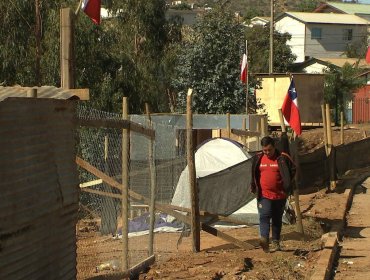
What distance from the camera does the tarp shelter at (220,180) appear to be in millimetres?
12750

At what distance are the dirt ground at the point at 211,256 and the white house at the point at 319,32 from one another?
7308 cm

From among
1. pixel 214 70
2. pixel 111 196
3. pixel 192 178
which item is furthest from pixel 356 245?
pixel 214 70

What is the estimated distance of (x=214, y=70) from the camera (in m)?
31.6

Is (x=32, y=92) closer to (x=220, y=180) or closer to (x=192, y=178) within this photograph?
(x=192, y=178)

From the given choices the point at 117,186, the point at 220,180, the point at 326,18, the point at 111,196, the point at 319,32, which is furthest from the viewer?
the point at 326,18

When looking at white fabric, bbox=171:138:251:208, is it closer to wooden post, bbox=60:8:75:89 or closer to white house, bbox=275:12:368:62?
wooden post, bbox=60:8:75:89

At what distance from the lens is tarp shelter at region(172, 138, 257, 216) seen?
1275 centimetres

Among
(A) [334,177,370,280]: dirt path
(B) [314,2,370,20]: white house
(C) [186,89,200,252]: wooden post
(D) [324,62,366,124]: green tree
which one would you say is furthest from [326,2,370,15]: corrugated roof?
(C) [186,89,200,252]: wooden post

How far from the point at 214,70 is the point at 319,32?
58701 mm

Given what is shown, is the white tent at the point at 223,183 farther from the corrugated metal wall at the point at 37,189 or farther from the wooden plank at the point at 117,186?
the corrugated metal wall at the point at 37,189

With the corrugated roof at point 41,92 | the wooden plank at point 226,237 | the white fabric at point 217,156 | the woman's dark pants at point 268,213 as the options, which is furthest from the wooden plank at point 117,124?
the white fabric at point 217,156

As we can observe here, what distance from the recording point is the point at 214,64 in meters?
32.0

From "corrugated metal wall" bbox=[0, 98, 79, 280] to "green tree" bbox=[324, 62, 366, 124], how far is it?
45.2 metres

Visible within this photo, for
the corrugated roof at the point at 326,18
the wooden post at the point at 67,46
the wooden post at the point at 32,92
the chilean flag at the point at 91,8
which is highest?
the corrugated roof at the point at 326,18
